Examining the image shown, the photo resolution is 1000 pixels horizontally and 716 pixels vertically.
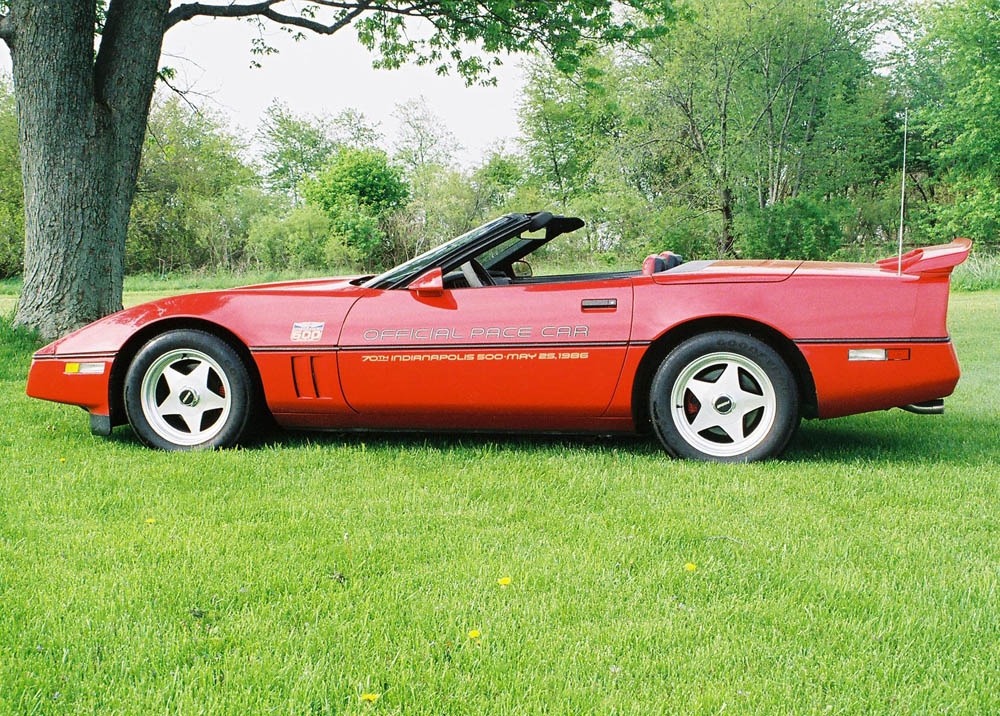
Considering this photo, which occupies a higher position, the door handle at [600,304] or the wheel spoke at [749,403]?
the door handle at [600,304]

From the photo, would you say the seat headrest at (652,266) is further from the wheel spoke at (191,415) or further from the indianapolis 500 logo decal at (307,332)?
the wheel spoke at (191,415)

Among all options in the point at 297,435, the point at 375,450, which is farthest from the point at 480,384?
the point at 297,435

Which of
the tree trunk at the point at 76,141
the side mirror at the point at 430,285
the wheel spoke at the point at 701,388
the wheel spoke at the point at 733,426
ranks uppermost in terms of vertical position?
the tree trunk at the point at 76,141

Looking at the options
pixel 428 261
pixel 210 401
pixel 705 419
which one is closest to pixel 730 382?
pixel 705 419

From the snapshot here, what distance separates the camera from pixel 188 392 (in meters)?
4.46

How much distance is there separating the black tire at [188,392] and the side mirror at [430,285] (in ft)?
3.22

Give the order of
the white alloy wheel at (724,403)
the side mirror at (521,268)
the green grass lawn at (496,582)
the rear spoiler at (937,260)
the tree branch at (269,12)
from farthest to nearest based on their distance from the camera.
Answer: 1. the tree branch at (269,12)
2. the side mirror at (521,268)
3. the white alloy wheel at (724,403)
4. the rear spoiler at (937,260)
5. the green grass lawn at (496,582)

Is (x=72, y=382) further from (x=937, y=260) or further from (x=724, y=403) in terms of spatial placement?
(x=937, y=260)

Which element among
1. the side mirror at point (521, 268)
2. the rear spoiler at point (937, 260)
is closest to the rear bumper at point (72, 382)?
the side mirror at point (521, 268)

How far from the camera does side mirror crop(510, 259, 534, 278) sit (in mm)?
5020

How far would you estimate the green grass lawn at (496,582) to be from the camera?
2018 mm

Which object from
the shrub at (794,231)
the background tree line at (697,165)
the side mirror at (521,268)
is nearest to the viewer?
the side mirror at (521,268)

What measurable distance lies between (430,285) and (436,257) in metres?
0.22

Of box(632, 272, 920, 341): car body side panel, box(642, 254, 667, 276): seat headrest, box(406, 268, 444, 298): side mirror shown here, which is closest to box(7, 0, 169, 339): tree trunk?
box(406, 268, 444, 298): side mirror
